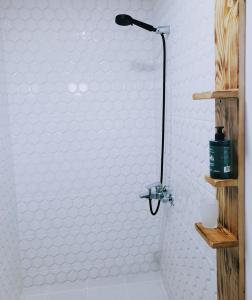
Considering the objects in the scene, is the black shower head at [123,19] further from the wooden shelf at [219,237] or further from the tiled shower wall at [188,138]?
the wooden shelf at [219,237]

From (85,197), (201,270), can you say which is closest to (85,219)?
(85,197)

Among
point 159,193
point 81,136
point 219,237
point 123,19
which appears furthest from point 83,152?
point 219,237

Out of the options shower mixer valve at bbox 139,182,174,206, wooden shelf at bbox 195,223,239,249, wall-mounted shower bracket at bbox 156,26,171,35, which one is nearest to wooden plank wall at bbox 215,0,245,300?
wooden shelf at bbox 195,223,239,249

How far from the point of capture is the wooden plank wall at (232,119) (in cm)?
91

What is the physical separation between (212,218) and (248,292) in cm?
25

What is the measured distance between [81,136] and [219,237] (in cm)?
136

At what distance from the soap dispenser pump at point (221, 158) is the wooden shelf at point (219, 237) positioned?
7.4 inches

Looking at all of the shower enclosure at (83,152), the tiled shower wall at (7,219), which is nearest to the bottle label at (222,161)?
the shower enclosure at (83,152)

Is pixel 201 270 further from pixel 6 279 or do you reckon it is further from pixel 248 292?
pixel 6 279

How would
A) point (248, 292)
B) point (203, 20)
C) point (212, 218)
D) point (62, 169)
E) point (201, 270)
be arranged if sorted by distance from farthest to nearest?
point (62, 169), point (201, 270), point (203, 20), point (212, 218), point (248, 292)

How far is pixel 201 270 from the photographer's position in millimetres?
1440

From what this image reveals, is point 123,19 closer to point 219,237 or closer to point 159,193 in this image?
point 159,193

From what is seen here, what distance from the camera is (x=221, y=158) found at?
95 cm

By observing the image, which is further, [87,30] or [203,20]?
[87,30]
